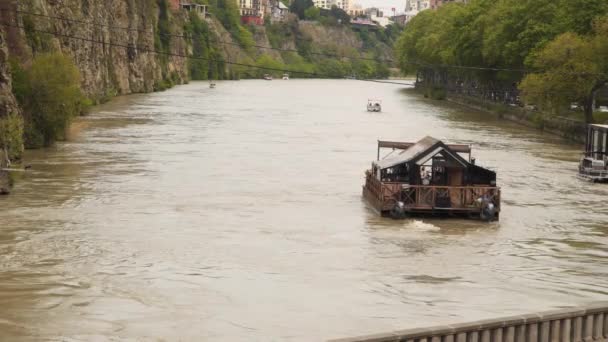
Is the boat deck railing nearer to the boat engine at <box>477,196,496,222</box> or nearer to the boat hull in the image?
the boat hull

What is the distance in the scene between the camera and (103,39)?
13125cm

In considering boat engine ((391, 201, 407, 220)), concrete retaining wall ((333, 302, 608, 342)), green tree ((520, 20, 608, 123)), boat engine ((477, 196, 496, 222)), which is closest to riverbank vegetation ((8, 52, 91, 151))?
boat engine ((391, 201, 407, 220))

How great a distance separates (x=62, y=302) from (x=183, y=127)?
58038mm

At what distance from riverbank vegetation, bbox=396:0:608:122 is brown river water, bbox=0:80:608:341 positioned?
11.0 m

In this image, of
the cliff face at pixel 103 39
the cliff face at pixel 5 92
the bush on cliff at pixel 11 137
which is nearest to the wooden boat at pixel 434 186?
the bush on cliff at pixel 11 137

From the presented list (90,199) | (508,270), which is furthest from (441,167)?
(90,199)

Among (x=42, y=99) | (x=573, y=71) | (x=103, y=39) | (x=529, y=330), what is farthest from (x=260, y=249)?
(x=103, y=39)

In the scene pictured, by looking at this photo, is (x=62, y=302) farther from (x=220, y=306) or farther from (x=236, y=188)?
(x=236, y=188)

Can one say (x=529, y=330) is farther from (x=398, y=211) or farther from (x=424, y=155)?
(x=424, y=155)

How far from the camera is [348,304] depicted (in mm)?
27688

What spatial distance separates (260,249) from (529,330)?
16.1 metres

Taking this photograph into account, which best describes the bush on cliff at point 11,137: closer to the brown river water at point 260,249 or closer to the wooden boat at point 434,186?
the brown river water at point 260,249

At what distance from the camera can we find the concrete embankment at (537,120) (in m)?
78.0

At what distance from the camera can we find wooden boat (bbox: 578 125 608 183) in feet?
177
